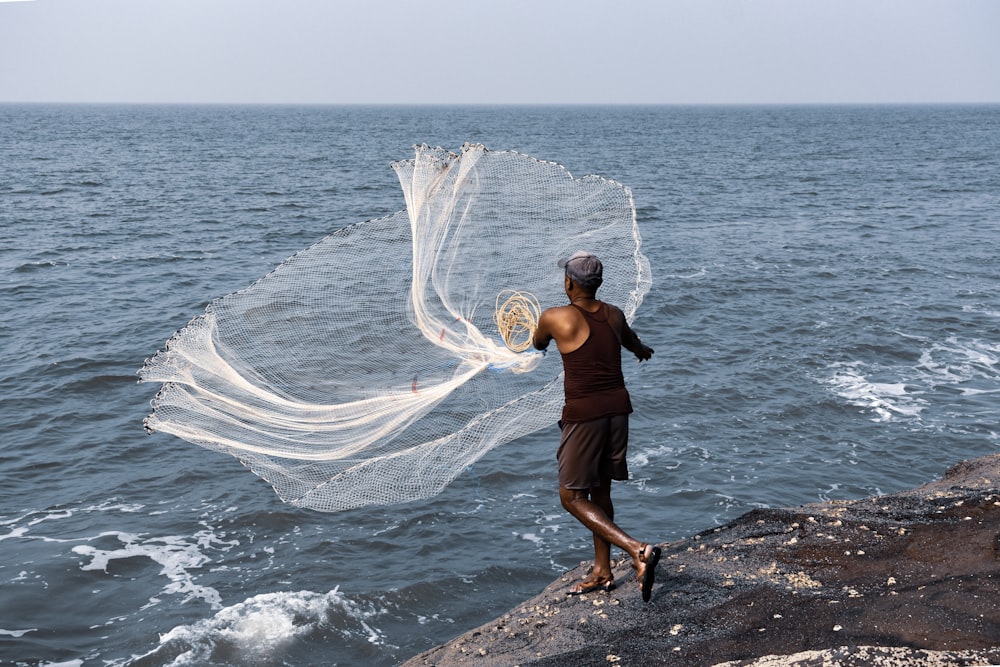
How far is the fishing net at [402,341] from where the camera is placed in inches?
Answer: 237

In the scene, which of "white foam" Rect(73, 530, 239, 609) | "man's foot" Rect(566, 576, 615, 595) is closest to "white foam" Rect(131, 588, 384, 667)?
"white foam" Rect(73, 530, 239, 609)

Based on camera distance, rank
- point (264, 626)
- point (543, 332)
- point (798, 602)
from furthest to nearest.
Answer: point (264, 626) < point (543, 332) < point (798, 602)

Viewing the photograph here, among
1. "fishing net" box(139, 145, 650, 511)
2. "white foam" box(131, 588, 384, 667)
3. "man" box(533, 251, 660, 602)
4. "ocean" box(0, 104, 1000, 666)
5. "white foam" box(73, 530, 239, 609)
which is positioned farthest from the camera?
"white foam" box(73, 530, 239, 609)

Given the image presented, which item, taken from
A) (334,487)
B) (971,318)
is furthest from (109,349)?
(971,318)

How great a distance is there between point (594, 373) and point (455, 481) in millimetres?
5053

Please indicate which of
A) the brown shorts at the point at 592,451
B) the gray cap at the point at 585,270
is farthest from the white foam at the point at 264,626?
the gray cap at the point at 585,270

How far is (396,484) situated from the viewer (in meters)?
5.90

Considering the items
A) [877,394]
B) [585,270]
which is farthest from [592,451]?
[877,394]

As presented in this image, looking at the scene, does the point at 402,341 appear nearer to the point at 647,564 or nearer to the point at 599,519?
the point at 599,519

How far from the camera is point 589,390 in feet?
14.6

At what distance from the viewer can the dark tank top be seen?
14.6 feet

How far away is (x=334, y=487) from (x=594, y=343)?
2178 millimetres

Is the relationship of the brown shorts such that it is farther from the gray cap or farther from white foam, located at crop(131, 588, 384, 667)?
white foam, located at crop(131, 588, 384, 667)

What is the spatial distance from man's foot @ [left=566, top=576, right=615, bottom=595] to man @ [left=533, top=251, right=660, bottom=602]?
470 millimetres
